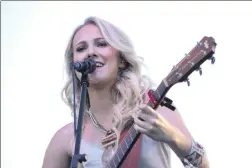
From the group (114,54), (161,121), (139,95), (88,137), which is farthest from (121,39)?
(161,121)

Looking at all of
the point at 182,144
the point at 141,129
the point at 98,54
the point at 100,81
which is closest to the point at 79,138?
the point at 141,129

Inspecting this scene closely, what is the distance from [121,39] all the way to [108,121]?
25.3 inches

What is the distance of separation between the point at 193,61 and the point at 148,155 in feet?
3.12

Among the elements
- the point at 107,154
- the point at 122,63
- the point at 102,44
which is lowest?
the point at 107,154

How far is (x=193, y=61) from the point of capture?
2871mm

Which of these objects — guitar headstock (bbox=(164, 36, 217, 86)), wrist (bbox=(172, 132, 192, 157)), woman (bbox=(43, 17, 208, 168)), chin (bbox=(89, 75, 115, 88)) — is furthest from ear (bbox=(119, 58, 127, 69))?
wrist (bbox=(172, 132, 192, 157))

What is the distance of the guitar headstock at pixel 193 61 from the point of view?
110 inches

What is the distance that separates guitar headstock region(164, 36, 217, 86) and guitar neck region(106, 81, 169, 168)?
0.07 meters

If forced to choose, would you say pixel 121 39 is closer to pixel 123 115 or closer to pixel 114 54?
pixel 114 54

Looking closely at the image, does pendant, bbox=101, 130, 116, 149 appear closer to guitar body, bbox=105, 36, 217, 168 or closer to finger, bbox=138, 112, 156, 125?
guitar body, bbox=105, 36, 217, 168

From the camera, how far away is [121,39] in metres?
3.97

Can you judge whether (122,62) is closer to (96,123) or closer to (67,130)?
(96,123)

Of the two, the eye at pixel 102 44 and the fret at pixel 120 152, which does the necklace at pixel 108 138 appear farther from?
the eye at pixel 102 44

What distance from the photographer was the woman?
11.8 ft
